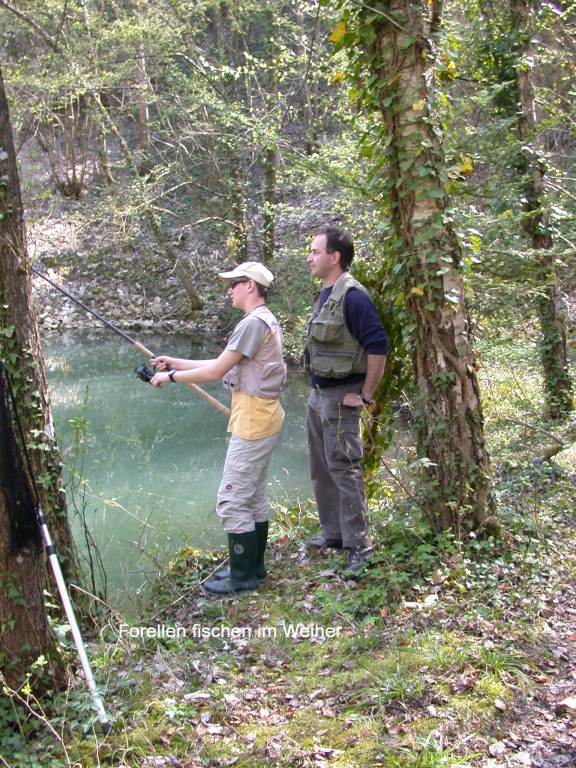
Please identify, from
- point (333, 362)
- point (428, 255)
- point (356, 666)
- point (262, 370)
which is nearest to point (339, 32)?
point (428, 255)

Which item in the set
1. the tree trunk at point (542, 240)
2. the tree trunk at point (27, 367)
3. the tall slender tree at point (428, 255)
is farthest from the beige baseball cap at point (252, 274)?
the tree trunk at point (542, 240)

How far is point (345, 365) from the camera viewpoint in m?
4.43

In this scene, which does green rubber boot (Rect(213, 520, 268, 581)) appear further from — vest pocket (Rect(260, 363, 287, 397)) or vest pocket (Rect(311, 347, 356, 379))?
vest pocket (Rect(311, 347, 356, 379))

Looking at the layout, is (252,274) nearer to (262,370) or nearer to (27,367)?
(262,370)

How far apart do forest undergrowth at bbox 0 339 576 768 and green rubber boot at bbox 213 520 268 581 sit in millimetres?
148

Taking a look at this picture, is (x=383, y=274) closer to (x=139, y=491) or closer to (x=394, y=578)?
(x=394, y=578)

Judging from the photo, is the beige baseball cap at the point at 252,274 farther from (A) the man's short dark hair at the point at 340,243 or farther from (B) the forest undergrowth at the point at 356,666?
(B) the forest undergrowth at the point at 356,666

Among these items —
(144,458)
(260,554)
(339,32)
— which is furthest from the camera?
(144,458)

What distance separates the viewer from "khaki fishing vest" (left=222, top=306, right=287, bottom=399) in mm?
4434

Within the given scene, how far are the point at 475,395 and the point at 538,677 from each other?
5.39 ft

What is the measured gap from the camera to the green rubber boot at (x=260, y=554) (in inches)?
184

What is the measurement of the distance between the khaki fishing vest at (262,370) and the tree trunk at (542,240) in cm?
386

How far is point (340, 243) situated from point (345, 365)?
752 millimetres

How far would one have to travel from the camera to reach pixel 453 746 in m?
2.68
